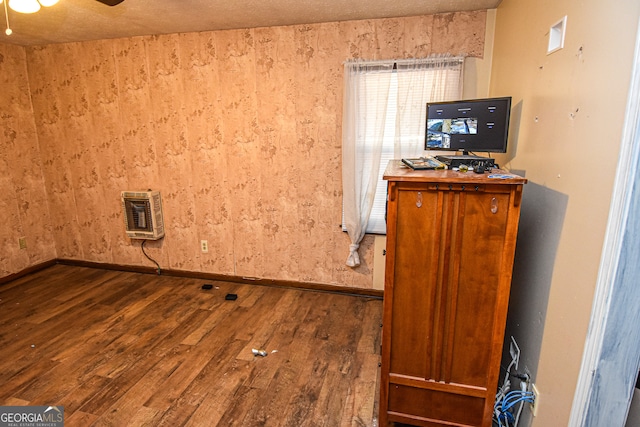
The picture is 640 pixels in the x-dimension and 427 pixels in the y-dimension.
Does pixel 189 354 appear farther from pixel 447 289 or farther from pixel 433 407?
pixel 447 289

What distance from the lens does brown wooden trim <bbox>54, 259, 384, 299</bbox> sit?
10.4ft

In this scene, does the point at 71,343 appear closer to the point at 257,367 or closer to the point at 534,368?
the point at 257,367

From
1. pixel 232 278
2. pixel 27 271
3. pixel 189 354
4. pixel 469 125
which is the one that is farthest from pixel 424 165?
pixel 27 271

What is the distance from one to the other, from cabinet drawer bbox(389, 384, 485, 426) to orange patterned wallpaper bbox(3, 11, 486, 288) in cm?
153

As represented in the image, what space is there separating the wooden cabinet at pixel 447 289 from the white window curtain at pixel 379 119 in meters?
1.26

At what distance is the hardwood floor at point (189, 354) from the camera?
6.03ft

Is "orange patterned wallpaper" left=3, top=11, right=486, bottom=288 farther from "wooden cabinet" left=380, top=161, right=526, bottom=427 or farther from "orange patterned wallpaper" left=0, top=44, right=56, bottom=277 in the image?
"wooden cabinet" left=380, top=161, right=526, bottom=427

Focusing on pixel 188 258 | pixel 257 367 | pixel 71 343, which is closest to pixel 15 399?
pixel 71 343

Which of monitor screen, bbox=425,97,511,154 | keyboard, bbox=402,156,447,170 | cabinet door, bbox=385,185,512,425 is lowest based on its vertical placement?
cabinet door, bbox=385,185,512,425

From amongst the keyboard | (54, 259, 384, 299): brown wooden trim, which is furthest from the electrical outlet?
(54, 259, 384, 299): brown wooden trim

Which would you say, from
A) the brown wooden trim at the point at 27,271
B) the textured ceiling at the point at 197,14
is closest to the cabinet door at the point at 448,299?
the textured ceiling at the point at 197,14

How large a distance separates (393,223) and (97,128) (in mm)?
3438

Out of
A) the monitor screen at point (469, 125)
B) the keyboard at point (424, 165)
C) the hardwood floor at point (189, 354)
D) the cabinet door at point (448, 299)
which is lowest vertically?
the hardwood floor at point (189, 354)

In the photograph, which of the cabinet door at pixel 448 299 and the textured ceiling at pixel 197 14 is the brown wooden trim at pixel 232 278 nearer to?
the cabinet door at pixel 448 299
